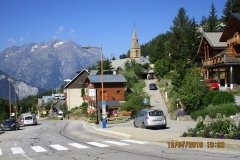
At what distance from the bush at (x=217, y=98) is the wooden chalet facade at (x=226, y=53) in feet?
24.5

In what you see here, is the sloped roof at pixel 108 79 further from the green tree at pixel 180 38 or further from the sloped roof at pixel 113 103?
the green tree at pixel 180 38

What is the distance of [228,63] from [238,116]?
18416 mm

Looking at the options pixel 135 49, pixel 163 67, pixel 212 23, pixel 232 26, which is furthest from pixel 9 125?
pixel 135 49

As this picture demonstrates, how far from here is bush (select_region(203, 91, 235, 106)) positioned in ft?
126

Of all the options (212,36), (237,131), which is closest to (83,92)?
(212,36)

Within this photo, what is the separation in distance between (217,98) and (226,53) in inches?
630

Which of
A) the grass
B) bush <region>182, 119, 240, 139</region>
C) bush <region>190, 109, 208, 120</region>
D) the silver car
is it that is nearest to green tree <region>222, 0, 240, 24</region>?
the grass

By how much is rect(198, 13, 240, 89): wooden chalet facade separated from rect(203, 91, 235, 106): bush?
7.48 meters

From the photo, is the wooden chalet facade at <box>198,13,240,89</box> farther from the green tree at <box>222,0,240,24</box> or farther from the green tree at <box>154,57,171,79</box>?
the green tree at <box>222,0,240,24</box>

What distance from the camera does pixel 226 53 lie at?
53312 mm

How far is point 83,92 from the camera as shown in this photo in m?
95.0

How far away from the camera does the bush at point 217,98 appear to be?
3844 cm

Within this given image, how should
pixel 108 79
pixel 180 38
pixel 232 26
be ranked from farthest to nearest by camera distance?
pixel 180 38, pixel 108 79, pixel 232 26

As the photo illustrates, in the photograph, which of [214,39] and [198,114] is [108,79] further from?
[198,114]
